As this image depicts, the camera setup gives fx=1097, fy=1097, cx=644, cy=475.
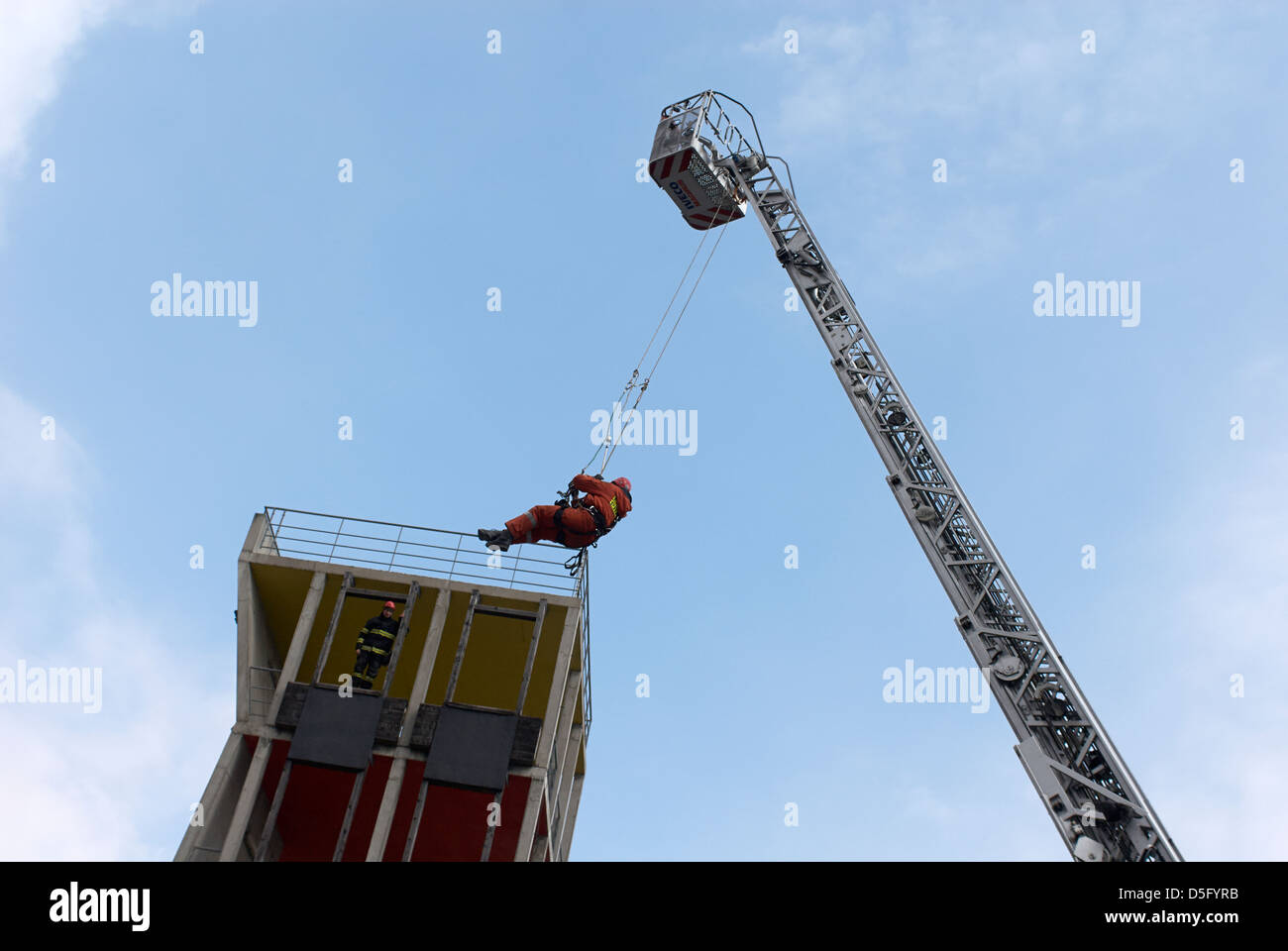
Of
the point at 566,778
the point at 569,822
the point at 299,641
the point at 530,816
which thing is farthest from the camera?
the point at 569,822

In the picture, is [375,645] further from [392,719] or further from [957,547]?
[957,547]

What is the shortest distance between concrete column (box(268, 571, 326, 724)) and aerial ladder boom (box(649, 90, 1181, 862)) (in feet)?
37.7

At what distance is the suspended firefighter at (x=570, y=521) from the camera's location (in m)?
22.0

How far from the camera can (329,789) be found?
68.8 feet

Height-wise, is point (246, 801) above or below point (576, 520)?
below

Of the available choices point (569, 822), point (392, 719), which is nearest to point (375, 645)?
point (392, 719)

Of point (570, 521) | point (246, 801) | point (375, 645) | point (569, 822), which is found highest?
point (570, 521)

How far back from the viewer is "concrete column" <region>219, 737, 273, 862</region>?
19.2m

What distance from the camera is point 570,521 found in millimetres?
21938

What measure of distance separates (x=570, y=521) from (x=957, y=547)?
7458 millimetres

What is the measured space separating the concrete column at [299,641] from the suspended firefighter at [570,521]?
3.47 metres

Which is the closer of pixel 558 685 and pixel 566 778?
pixel 558 685
